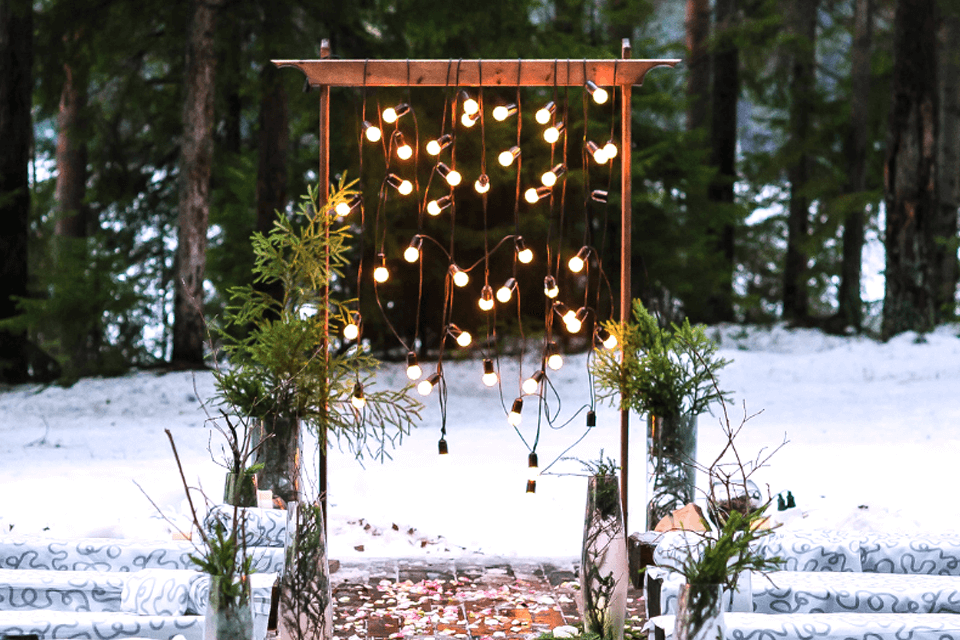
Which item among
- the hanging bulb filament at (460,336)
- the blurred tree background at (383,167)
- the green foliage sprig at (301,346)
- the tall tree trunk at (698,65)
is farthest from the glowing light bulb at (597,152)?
the tall tree trunk at (698,65)

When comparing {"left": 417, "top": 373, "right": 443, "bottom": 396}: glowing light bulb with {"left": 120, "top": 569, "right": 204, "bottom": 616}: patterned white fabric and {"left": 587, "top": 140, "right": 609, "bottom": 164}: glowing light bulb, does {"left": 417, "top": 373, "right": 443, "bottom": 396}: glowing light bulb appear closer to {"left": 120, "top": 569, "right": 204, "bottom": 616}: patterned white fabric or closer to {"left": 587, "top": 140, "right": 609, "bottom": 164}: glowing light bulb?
{"left": 587, "top": 140, "right": 609, "bottom": 164}: glowing light bulb

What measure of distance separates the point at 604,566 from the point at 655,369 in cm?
111

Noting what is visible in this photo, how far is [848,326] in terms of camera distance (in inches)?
550

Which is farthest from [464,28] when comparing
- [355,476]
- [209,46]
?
[355,476]

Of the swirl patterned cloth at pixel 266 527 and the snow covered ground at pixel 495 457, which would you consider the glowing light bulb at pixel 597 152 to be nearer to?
the snow covered ground at pixel 495 457

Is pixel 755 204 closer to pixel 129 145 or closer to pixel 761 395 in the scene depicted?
pixel 761 395

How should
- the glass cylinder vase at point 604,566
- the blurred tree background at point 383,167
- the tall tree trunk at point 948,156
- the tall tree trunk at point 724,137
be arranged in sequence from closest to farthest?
1. the glass cylinder vase at point 604,566
2. the blurred tree background at point 383,167
3. the tall tree trunk at point 948,156
4. the tall tree trunk at point 724,137

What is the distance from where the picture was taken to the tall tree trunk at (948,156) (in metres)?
13.9

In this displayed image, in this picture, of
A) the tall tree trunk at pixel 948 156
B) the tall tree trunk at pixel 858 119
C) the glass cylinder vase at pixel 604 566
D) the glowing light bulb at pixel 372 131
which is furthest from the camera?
the tall tree trunk at pixel 948 156

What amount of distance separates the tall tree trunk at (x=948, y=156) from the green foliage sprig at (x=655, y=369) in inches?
415

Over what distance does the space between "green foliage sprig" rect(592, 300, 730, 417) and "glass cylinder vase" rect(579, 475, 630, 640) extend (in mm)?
899

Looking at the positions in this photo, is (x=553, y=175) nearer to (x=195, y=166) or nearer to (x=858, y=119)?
(x=195, y=166)

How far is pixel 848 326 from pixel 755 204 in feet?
8.04

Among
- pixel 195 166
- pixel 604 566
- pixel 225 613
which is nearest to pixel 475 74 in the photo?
pixel 604 566
